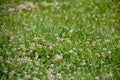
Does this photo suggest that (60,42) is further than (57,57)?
Yes

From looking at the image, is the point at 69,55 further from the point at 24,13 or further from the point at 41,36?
the point at 24,13

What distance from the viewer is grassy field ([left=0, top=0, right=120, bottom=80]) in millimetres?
7375

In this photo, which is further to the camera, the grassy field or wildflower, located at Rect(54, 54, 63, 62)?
wildflower, located at Rect(54, 54, 63, 62)

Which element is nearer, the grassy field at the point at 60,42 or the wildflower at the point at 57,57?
the grassy field at the point at 60,42

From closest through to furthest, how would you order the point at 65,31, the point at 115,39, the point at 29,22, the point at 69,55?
the point at 69,55 < the point at 115,39 < the point at 65,31 < the point at 29,22

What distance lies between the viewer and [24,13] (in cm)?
1123

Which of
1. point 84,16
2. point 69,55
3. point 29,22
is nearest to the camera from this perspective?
point 69,55

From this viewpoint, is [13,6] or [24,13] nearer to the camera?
[24,13]

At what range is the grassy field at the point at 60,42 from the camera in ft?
24.2

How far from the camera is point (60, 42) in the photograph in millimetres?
8758

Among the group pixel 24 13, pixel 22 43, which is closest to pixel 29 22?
pixel 24 13

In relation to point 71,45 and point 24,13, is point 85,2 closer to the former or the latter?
point 24,13

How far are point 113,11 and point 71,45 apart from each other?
364cm

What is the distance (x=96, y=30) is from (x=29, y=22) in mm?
2162
